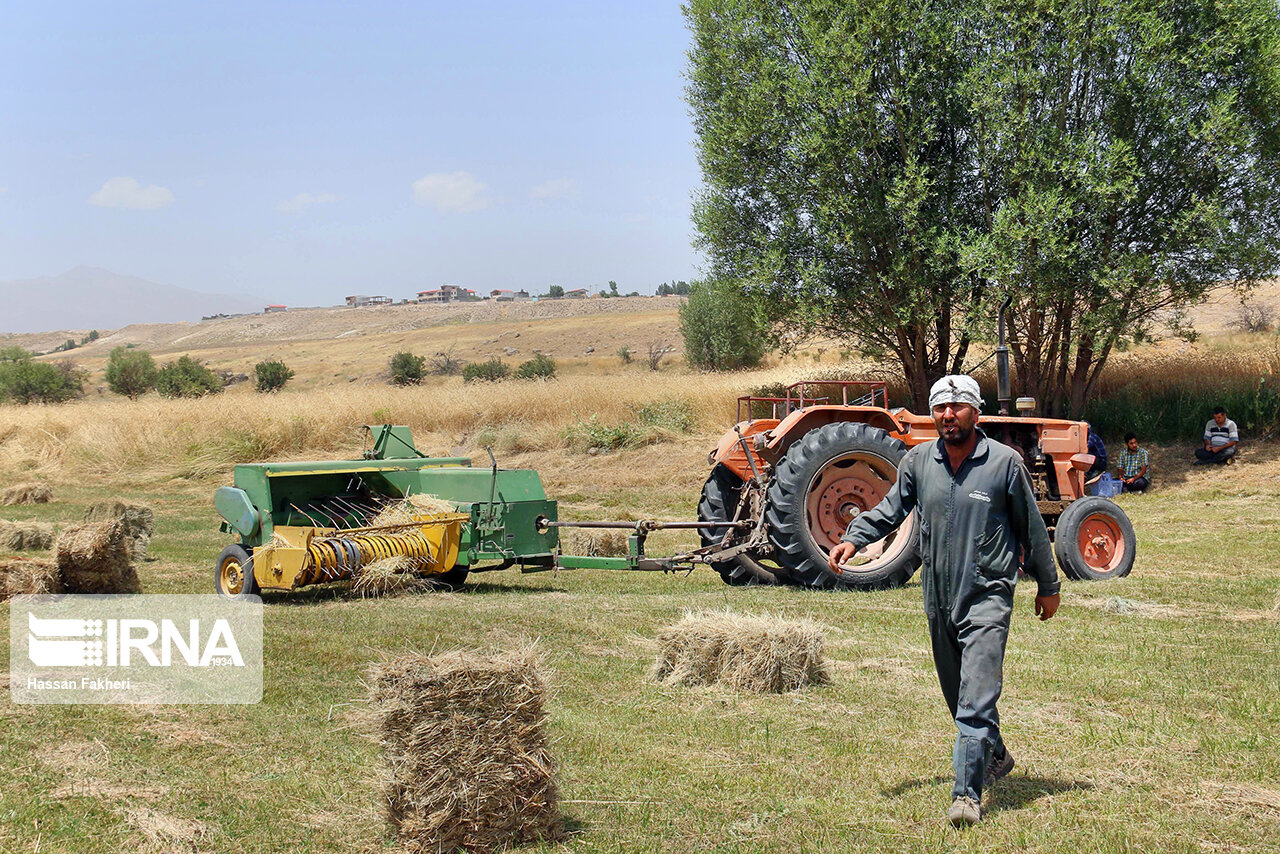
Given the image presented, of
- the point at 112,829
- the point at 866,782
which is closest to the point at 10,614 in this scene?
the point at 112,829

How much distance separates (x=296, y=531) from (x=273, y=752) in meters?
4.04

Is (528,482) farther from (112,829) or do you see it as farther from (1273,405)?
(1273,405)

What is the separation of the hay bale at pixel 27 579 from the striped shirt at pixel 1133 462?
15.8 metres

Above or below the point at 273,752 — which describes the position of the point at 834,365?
above

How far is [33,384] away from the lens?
43.9 meters

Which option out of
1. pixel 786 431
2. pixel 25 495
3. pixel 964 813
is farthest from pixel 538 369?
pixel 964 813

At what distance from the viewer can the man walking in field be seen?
462 centimetres

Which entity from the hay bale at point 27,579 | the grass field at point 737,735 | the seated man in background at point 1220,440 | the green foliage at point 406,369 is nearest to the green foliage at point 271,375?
the green foliage at point 406,369

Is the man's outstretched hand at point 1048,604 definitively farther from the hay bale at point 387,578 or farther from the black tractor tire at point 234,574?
the black tractor tire at point 234,574

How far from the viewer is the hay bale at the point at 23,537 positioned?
1326 centimetres

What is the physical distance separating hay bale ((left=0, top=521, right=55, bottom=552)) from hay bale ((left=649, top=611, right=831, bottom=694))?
9849 millimetres

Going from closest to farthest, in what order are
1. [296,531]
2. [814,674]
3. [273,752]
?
[273,752], [814,674], [296,531]

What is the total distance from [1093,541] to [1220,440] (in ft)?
34.4

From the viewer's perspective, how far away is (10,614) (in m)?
8.53
